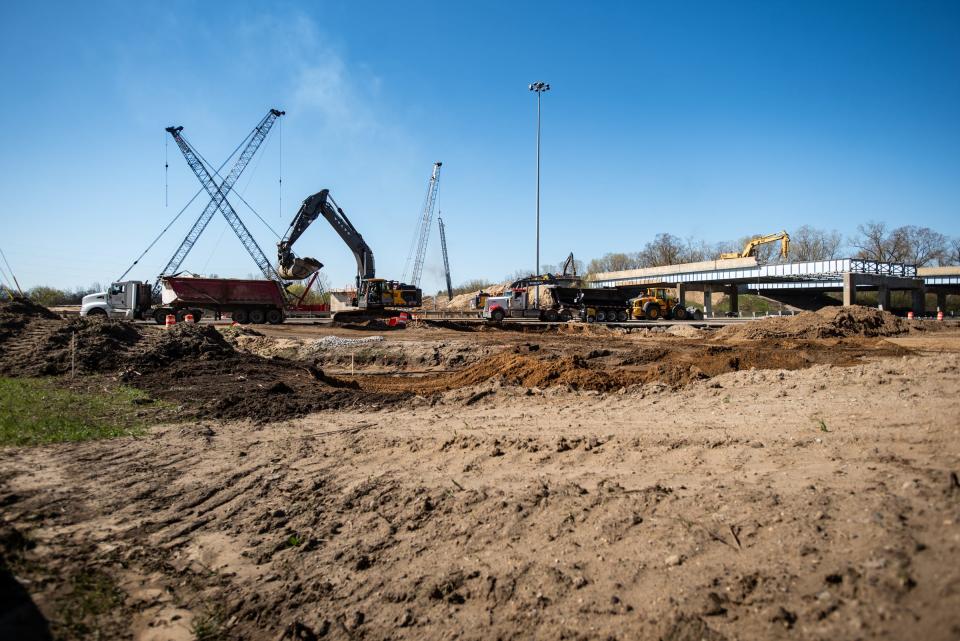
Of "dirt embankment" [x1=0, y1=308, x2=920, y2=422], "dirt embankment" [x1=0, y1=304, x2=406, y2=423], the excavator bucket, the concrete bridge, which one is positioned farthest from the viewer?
the concrete bridge

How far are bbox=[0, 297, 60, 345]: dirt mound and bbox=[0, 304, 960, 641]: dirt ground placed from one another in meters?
11.8

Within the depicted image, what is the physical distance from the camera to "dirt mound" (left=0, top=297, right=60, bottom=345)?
17.0 m

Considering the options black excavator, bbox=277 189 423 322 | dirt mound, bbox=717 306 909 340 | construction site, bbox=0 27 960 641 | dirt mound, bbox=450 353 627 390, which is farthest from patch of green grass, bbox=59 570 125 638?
black excavator, bbox=277 189 423 322

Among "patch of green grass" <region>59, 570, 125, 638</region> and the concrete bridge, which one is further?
the concrete bridge

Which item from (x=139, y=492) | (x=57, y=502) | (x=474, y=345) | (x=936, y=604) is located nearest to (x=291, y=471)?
(x=139, y=492)

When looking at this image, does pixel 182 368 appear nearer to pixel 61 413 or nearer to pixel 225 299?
pixel 61 413

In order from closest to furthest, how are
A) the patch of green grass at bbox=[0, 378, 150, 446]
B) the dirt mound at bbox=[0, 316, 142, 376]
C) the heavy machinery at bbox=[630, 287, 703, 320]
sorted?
1. the patch of green grass at bbox=[0, 378, 150, 446]
2. the dirt mound at bbox=[0, 316, 142, 376]
3. the heavy machinery at bbox=[630, 287, 703, 320]

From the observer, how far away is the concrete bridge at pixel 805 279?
148 feet

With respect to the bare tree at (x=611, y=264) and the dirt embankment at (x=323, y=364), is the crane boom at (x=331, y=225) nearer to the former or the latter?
the dirt embankment at (x=323, y=364)

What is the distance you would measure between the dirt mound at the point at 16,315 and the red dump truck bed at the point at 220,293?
10.1 m

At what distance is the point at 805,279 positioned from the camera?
48531 millimetres

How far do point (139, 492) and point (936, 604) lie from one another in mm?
7263

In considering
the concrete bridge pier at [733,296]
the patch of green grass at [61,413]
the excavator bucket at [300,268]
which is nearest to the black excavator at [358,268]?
the excavator bucket at [300,268]

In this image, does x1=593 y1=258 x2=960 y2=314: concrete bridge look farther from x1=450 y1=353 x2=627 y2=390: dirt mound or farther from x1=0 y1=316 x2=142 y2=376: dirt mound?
x1=0 y1=316 x2=142 y2=376: dirt mound
